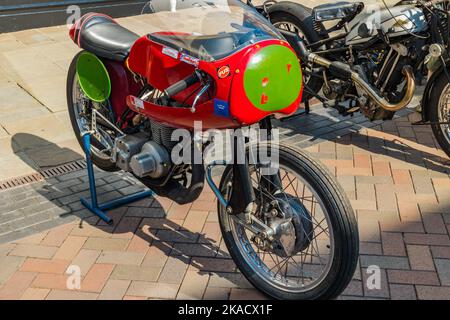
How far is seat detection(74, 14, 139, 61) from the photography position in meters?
3.40

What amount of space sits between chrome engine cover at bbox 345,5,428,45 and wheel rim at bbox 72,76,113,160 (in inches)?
83.3

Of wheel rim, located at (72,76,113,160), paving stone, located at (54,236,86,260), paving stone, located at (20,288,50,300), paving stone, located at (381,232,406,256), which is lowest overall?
paving stone, located at (54,236,86,260)

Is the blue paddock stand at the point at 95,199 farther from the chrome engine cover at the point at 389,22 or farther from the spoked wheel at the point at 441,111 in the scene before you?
the spoked wheel at the point at 441,111

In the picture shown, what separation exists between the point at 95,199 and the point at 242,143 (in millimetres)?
1422

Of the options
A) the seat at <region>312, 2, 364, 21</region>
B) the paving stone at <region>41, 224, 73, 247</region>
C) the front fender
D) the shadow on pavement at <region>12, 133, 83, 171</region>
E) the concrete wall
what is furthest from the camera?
the concrete wall

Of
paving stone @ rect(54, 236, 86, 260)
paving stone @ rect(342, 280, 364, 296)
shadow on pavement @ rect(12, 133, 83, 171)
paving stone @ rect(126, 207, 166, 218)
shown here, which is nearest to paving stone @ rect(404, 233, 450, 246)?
paving stone @ rect(342, 280, 364, 296)

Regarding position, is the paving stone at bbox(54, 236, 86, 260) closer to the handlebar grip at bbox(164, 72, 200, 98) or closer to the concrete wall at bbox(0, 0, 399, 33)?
the handlebar grip at bbox(164, 72, 200, 98)

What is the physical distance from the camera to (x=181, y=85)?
254cm

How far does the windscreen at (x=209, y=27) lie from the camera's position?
100 inches

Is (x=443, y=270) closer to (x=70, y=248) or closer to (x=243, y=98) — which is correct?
(x=243, y=98)

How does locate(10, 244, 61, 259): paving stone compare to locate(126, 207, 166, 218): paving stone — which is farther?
locate(126, 207, 166, 218): paving stone

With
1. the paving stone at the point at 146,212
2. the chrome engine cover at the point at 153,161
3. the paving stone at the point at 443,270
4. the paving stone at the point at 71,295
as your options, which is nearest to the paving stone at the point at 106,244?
the paving stone at the point at 146,212
